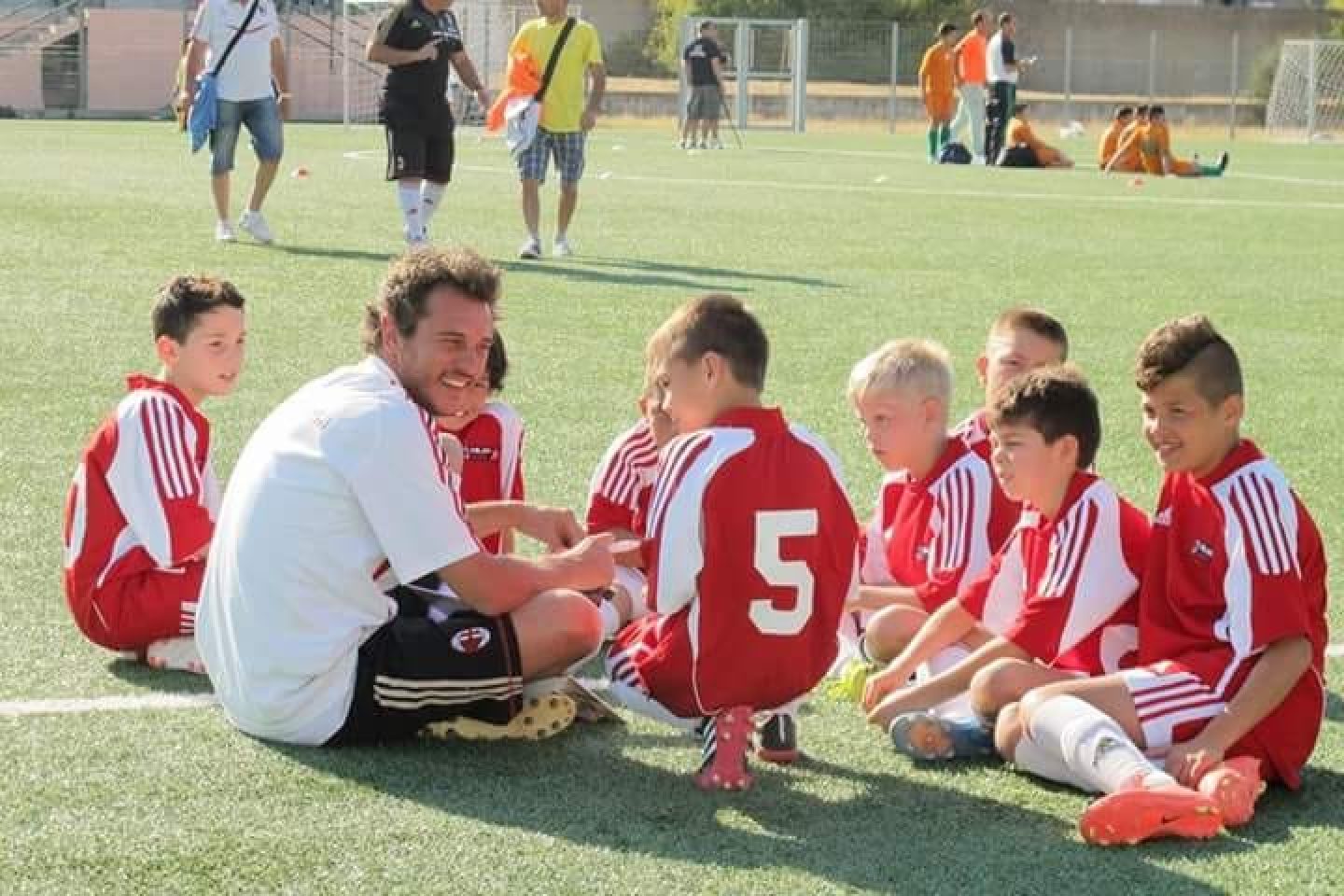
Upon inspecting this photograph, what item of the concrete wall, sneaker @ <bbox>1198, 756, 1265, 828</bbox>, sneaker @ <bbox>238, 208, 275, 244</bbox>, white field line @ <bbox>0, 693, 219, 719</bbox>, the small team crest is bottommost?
white field line @ <bbox>0, 693, 219, 719</bbox>

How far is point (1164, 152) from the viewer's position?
32.2 metres

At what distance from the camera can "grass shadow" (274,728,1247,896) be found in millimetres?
4254

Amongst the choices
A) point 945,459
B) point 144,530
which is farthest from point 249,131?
point 945,459

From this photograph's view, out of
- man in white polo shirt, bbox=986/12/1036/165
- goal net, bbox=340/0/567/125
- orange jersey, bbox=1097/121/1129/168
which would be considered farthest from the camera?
goal net, bbox=340/0/567/125

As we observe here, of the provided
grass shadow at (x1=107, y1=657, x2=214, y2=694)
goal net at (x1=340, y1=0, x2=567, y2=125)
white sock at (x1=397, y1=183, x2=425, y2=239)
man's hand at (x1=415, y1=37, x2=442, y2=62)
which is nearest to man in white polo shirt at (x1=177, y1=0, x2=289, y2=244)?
white sock at (x1=397, y1=183, x2=425, y2=239)

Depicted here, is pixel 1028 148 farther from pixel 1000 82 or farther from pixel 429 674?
pixel 429 674

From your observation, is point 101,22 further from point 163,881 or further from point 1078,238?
point 163,881

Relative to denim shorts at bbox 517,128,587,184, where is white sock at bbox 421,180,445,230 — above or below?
below

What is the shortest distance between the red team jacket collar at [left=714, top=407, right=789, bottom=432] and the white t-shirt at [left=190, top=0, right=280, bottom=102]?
40.1 ft

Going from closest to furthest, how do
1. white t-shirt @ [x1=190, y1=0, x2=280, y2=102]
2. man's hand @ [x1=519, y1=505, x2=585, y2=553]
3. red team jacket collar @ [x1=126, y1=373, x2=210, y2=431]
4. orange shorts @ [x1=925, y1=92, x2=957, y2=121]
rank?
man's hand @ [x1=519, y1=505, x2=585, y2=553] → red team jacket collar @ [x1=126, y1=373, x2=210, y2=431] → white t-shirt @ [x1=190, y1=0, x2=280, y2=102] → orange shorts @ [x1=925, y1=92, x2=957, y2=121]

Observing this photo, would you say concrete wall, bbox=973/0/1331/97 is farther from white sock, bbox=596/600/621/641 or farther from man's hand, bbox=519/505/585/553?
man's hand, bbox=519/505/585/553

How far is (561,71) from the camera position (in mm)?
15922

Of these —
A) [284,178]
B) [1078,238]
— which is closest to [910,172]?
[284,178]

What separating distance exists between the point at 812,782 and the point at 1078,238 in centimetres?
1523
